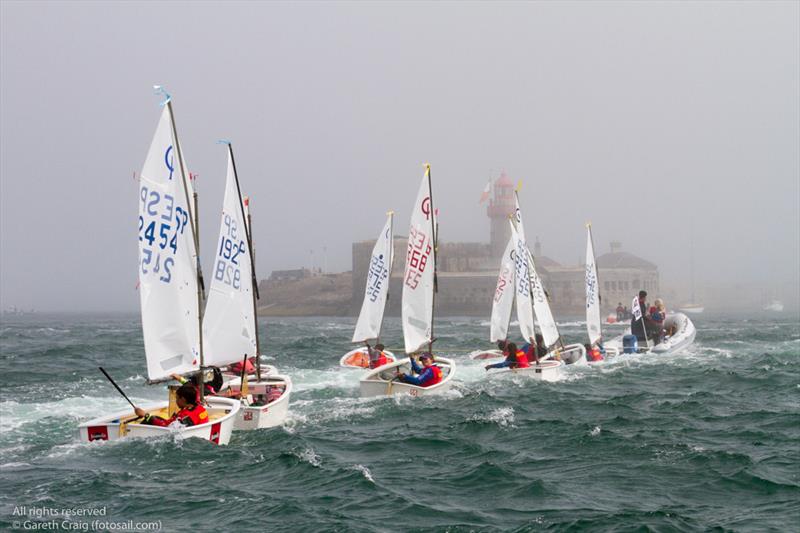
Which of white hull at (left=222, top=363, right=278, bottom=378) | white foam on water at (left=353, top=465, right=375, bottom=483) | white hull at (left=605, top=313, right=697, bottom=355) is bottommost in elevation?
white hull at (left=605, top=313, right=697, bottom=355)

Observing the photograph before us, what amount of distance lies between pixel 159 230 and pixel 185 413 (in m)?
3.24

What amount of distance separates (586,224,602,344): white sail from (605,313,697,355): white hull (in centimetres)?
93

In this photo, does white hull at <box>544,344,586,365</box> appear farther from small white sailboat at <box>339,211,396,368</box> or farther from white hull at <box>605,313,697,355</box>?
small white sailboat at <box>339,211,396,368</box>

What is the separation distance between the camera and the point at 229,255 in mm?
17359

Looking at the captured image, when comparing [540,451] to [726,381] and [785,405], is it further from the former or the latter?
[726,381]

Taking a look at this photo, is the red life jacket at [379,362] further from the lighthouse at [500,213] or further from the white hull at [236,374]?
the lighthouse at [500,213]

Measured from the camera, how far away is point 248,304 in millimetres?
17750

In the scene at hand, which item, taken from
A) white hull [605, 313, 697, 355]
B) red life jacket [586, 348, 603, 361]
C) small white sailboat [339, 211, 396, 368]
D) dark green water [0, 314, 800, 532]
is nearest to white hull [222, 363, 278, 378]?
dark green water [0, 314, 800, 532]

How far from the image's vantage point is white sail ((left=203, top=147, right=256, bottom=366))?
17.0 metres

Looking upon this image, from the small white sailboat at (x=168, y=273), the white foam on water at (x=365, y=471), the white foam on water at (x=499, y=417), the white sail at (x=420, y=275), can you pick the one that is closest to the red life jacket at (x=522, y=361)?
the white sail at (x=420, y=275)

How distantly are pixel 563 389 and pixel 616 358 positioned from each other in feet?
31.9

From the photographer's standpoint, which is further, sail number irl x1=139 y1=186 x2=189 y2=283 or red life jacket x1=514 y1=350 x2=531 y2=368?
red life jacket x1=514 y1=350 x2=531 y2=368

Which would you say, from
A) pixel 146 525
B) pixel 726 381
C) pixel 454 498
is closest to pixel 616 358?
pixel 726 381

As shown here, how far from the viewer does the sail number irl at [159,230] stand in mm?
14336
